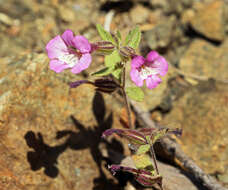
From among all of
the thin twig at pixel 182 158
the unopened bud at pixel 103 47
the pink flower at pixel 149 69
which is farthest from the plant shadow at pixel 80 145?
the pink flower at pixel 149 69

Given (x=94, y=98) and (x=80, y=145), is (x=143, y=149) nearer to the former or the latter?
(x=80, y=145)

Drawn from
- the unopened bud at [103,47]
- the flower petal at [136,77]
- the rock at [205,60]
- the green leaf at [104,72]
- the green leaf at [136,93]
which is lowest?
the rock at [205,60]

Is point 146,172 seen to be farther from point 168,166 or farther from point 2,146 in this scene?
point 2,146

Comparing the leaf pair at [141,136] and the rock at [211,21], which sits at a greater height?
the rock at [211,21]

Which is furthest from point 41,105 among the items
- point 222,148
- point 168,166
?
point 222,148

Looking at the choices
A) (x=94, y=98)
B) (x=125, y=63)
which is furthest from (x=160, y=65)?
(x=94, y=98)

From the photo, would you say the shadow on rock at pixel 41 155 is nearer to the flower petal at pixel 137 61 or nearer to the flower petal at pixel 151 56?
the flower petal at pixel 137 61
